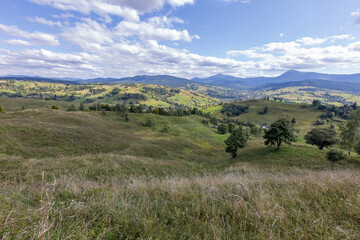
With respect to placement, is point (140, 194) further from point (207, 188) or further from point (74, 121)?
point (74, 121)

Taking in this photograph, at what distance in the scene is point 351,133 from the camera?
110 feet

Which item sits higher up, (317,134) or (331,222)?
(331,222)

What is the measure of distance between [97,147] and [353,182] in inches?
1206

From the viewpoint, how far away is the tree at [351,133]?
107 feet

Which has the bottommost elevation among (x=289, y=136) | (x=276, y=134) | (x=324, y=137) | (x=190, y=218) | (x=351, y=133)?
(x=324, y=137)

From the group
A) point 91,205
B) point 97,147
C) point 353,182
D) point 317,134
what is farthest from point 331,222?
point 317,134

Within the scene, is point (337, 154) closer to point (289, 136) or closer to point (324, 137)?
point (289, 136)

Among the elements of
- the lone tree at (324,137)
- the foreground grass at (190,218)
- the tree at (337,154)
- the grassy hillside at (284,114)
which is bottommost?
the grassy hillside at (284,114)

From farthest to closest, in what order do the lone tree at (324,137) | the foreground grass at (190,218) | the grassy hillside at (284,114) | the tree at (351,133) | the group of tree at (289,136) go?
1. the grassy hillside at (284,114)
2. the lone tree at (324,137)
3. the tree at (351,133)
4. the group of tree at (289,136)
5. the foreground grass at (190,218)

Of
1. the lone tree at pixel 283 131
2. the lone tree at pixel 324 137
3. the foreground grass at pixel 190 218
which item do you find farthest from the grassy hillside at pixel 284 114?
the foreground grass at pixel 190 218

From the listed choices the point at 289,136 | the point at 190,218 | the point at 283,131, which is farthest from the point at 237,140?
the point at 190,218

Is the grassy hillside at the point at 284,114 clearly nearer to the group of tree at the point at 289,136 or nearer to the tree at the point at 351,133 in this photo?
the tree at the point at 351,133

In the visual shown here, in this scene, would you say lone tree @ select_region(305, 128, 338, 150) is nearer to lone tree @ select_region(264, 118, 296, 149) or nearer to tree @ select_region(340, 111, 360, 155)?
tree @ select_region(340, 111, 360, 155)

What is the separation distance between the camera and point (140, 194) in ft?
15.2
